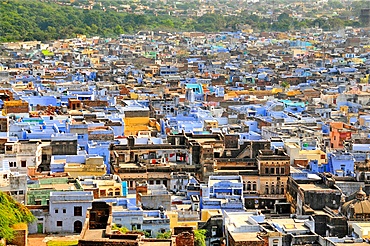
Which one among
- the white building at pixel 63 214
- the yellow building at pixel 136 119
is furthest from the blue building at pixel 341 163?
the yellow building at pixel 136 119

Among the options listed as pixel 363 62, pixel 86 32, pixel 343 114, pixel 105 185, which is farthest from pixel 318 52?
pixel 105 185

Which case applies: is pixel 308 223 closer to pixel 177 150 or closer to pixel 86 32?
pixel 177 150

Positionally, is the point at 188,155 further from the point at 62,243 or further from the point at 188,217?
the point at 62,243

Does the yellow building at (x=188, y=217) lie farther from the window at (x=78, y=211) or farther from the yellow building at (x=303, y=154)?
the yellow building at (x=303, y=154)

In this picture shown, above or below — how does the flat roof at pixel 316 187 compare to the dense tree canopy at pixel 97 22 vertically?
below

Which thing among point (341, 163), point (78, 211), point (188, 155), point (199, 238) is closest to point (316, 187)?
point (341, 163)

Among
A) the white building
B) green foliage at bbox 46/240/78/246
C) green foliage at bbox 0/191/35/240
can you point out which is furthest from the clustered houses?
green foliage at bbox 46/240/78/246

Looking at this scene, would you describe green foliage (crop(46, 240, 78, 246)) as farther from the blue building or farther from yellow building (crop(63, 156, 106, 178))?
the blue building
